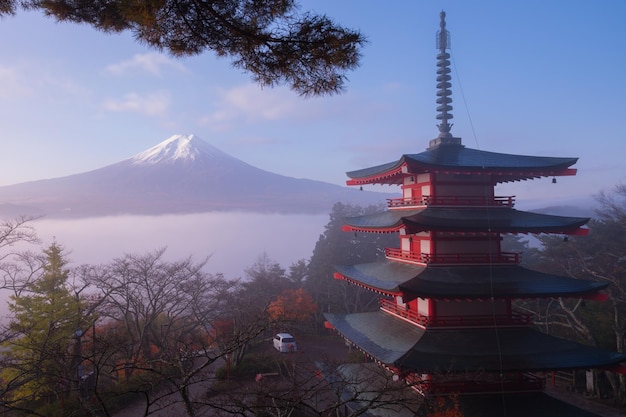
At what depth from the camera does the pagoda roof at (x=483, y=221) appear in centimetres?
920

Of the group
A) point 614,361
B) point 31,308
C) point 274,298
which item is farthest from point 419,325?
→ point 274,298

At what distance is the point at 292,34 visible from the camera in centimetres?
408

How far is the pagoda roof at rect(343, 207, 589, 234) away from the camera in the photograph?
9.20 metres

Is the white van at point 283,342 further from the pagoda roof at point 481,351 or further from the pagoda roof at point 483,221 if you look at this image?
the pagoda roof at point 483,221

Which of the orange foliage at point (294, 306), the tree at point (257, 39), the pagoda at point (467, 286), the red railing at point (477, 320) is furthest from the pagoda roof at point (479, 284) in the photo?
the orange foliage at point (294, 306)

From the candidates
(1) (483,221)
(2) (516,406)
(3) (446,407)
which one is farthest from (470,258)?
(3) (446,407)

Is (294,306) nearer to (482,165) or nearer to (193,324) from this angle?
(193,324)

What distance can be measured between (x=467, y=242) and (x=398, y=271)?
1.94m

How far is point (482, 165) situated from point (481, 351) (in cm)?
420

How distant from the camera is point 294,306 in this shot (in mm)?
25188

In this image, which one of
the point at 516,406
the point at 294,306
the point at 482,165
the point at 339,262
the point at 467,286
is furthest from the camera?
the point at 339,262

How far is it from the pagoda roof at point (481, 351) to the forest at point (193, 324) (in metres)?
0.77

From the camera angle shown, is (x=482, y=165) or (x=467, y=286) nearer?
(x=467, y=286)

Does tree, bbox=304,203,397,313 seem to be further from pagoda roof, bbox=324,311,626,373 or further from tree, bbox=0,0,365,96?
tree, bbox=0,0,365,96
